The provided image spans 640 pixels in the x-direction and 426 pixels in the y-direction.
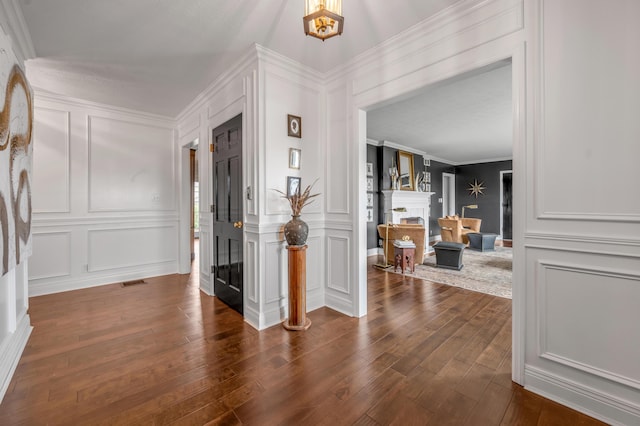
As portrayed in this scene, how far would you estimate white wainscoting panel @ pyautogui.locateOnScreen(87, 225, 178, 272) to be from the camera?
4137 millimetres

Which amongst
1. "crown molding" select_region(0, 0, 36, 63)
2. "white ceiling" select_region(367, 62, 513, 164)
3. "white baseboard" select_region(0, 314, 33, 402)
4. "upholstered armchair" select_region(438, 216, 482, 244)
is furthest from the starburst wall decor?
"white baseboard" select_region(0, 314, 33, 402)

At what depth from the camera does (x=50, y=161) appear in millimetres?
3766

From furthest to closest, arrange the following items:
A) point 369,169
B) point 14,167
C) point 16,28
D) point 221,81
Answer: point 369,169 → point 221,81 → point 16,28 → point 14,167

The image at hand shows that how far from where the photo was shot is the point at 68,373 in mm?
1976

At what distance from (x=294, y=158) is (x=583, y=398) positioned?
2.77 m

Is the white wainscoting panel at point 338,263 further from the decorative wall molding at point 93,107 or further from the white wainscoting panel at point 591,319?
the decorative wall molding at point 93,107

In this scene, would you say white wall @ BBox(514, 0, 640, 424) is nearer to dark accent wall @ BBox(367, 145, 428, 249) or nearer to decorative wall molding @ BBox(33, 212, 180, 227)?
dark accent wall @ BBox(367, 145, 428, 249)

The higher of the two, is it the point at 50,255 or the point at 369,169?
the point at 369,169

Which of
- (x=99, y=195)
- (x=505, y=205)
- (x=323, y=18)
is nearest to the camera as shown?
(x=323, y=18)

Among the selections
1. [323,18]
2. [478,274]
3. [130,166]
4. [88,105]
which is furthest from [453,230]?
[88,105]

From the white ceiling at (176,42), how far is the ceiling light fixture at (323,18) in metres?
0.82

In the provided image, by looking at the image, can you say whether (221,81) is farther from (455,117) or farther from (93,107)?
(455,117)

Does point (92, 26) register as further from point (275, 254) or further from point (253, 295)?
point (253, 295)

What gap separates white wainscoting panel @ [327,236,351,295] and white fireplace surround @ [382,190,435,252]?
11.3ft
